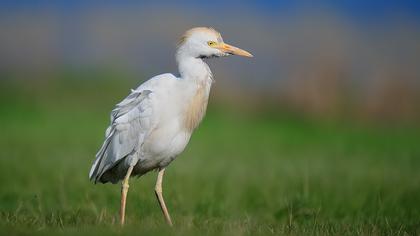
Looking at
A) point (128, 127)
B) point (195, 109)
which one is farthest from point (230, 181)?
point (128, 127)

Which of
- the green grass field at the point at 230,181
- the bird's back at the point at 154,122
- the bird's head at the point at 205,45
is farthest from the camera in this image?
the bird's head at the point at 205,45

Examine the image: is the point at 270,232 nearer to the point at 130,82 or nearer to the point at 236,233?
the point at 236,233

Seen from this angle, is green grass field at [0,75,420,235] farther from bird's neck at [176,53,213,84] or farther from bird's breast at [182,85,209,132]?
bird's neck at [176,53,213,84]

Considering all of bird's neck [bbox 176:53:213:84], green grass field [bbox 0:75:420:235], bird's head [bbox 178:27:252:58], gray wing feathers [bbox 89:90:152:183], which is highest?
bird's head [bbox 178:27:252:58]

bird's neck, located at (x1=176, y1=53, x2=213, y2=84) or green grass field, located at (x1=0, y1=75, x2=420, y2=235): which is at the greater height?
bird's neck, located at (x1=176, y1=53, x2=213, y2=84)

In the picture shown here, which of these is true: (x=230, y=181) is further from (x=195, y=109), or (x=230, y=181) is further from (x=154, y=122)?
(x=154, y=122)

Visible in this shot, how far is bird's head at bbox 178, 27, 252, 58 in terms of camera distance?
7508 millimetres

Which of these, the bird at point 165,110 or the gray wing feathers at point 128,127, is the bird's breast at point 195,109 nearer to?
the bird at point 165,110

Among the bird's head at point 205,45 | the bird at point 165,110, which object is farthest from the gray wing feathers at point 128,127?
the bird's head at point 205,45

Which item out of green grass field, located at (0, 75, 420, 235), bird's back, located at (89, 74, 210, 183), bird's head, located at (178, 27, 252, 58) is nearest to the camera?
green grass field, located at (0, 75, 420, 235)

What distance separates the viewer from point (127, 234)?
19.0ft

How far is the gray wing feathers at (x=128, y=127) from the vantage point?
741 cm

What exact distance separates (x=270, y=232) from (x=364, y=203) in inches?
125

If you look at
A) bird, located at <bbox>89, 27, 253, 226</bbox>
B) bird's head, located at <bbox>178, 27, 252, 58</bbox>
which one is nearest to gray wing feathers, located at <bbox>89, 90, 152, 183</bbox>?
bird, located at <bbox>89, 27, 253, 226</bbox>
